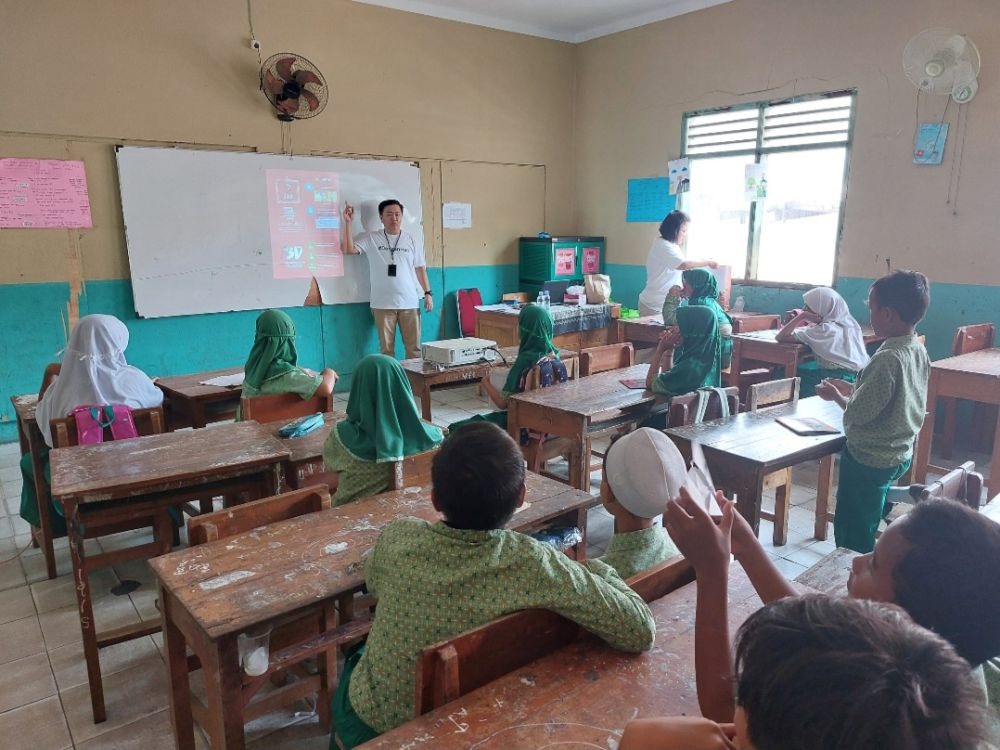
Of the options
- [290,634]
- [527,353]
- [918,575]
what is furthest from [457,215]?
[918,575]

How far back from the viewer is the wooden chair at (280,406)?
114 inches

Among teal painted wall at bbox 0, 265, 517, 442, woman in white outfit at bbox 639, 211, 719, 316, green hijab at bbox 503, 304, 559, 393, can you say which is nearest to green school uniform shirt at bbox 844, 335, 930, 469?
green hijab at bbox 503, 304, 559, 393

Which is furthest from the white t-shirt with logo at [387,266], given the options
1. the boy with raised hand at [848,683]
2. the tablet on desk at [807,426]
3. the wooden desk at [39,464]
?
the boy with raised hand at [848,683]

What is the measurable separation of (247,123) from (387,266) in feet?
5.26

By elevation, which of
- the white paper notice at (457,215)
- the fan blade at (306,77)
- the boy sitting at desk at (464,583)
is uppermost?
the fan blade at (306,77)

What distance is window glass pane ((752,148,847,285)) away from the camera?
551 cm

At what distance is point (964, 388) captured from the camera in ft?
12.5

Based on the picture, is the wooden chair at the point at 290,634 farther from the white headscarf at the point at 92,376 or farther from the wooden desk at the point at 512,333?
the wooden desk at the point at 512,333

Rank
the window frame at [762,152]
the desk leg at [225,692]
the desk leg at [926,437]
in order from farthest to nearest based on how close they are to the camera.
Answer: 1. the window frame at [762,152]
2. the desk leg at [926,437]
3. the desk leg at [225,692]

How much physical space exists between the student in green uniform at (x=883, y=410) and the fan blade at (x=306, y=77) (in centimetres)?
479

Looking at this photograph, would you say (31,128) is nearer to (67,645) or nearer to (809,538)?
(67,645)

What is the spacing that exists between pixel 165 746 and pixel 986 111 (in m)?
5.71

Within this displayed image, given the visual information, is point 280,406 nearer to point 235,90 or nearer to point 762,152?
point 235,90

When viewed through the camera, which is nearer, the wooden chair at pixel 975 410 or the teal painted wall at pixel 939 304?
the wooden chair at pixel 975 410
